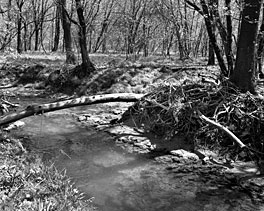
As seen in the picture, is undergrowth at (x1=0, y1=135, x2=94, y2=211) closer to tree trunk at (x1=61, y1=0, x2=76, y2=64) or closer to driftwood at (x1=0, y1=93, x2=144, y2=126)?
driftwood at (x1=0, y1=93, x2=144, y2=126)

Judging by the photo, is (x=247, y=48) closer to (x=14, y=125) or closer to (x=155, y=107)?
(x=155, y=107)

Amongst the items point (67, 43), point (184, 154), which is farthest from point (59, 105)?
point (67, 43)

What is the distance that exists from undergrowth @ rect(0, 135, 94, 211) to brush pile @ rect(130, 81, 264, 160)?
3981mm

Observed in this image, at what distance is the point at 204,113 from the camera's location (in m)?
7.81

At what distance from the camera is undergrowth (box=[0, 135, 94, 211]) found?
355 cm

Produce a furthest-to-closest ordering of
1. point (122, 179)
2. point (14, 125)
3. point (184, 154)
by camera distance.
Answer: point (14, 125) < point (184, 154) < point (122, 179)

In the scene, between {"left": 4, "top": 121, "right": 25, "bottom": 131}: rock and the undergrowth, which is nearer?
the undergrowth

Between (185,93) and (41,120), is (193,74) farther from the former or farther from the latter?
(41,120)

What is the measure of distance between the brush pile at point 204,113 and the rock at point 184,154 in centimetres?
54

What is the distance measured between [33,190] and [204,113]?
529 centimetres

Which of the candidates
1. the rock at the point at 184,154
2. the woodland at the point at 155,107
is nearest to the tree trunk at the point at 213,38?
the woodland at the point at 155,107

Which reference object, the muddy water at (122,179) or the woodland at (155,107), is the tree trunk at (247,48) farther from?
the muddy water at (122,179)

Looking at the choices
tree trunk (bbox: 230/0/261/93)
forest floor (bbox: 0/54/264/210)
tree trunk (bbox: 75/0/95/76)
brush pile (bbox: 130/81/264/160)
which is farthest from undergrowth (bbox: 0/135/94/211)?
tree trunk (bbox: 75/0/95/76)

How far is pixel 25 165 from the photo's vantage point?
4961 millimetres
